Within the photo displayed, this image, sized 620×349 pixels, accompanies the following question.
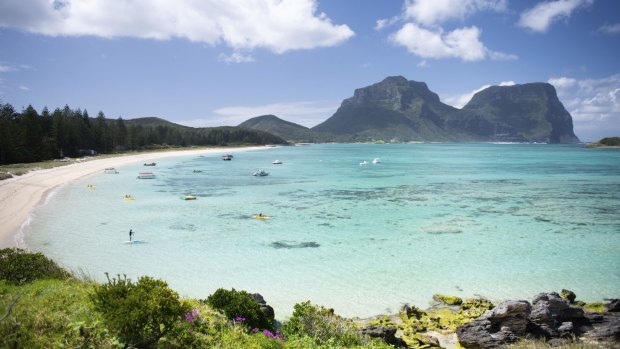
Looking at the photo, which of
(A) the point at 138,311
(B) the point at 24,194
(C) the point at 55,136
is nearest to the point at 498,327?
(A) the point at 138,311

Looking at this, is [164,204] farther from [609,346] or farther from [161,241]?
[609,346]

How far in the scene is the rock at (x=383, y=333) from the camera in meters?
13.0

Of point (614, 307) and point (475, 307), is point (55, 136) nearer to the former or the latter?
point (475, 307)

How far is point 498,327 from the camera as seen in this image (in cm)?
1379

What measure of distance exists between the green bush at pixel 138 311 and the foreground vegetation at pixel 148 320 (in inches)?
0.9

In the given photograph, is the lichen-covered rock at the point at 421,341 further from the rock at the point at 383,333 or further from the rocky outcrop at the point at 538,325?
the rocky outcrop at the point at 538,325

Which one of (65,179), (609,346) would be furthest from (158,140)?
(609,346)

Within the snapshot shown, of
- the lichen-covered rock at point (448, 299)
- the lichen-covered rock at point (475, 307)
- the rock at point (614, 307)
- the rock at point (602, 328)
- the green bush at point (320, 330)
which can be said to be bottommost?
the lichen-covered rock at point (448, 299)

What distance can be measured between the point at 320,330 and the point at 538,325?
8550 mm

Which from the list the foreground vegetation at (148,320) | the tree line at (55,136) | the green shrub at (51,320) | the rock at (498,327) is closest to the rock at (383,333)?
the foreground vegetation at (148,320)

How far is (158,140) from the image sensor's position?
185 metres

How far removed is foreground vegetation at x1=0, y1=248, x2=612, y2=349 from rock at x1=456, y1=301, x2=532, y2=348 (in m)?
0.77

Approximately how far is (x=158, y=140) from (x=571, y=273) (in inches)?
7485

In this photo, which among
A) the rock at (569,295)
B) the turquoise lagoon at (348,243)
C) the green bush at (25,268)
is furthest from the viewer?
the turquoise lagoon at (348,243)
